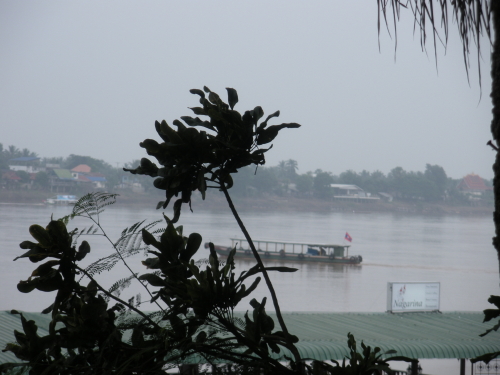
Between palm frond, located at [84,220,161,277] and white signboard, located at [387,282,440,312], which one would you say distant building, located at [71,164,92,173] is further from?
palm frond, located at [84,220,161,277]

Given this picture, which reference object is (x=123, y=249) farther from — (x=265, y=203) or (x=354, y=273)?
(x=265, y=203)

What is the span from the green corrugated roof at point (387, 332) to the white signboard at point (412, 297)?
1.49 ft

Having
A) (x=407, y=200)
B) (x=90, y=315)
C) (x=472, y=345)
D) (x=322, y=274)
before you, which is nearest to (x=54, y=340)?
(x=90, y=315)

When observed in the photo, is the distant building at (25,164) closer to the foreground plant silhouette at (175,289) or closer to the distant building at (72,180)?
the distant building at (72,180)

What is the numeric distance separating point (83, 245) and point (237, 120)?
0.37 metres

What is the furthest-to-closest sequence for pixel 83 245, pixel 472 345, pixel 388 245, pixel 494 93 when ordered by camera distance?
1. pixel 388 245
2. pixel 472 345
3. pixel 83 245
4. pixel 494 93

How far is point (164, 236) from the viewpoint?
1021mm

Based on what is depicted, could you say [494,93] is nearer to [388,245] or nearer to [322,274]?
[322,274]

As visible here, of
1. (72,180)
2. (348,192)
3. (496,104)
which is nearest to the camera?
(496,104)

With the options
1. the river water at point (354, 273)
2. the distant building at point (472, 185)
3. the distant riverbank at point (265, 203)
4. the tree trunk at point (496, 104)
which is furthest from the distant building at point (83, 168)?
the tree trunk at point (496, 104)

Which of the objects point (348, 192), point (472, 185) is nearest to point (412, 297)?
point (348, 192)

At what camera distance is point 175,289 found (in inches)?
37.2

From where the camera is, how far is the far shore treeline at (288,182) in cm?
3703

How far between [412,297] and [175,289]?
758 centimetres
